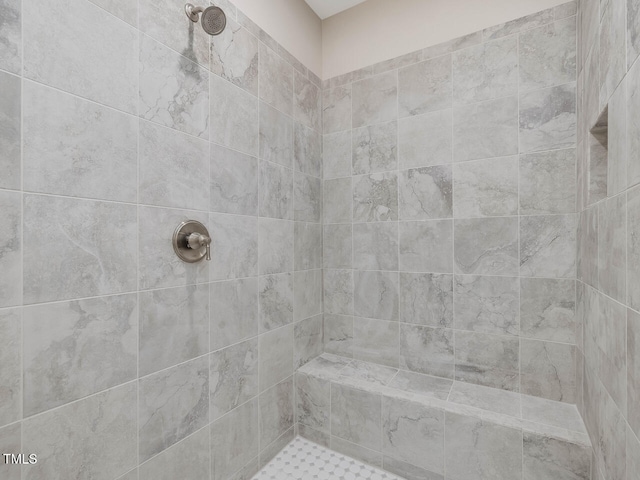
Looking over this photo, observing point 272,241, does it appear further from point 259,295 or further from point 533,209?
point 533,209

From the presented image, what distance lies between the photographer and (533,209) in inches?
57.2

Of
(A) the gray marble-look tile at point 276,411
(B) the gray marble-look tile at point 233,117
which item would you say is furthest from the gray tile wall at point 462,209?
(B) the gray marble-look tile at point 233,117

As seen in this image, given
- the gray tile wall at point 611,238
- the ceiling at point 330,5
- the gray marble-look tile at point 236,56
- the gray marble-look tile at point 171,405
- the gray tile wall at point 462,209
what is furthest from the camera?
the ceiling at point 330,5

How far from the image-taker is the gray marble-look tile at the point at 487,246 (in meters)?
1.50

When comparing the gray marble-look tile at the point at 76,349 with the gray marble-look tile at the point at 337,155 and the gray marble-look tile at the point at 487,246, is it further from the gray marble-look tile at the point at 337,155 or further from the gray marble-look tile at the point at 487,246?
the gray marble-look tile at the point at 487,246

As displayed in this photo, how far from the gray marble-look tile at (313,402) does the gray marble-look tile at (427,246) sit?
31.0 inches

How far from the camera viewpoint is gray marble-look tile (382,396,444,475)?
4.52 ft

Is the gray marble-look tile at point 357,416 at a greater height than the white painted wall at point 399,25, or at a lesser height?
lesser

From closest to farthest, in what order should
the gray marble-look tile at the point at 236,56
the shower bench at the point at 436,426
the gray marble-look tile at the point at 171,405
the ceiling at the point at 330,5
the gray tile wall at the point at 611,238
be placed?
the gray tile wall at the point at 611,238
the gray marble-look tile at the point at 171,405
the shower bench at the point at 436,426
the gray marble-look tile at the point at 236,56
the ceiling at the point at 330,5

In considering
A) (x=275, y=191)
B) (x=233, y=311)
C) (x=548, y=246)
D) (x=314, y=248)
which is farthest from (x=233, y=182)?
(x=548, y=246)

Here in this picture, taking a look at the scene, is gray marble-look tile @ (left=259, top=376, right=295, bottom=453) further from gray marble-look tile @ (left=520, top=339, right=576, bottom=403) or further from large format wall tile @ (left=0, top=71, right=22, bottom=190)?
large format wall tile @ (left=0, top=71, right=22, bottom=190)

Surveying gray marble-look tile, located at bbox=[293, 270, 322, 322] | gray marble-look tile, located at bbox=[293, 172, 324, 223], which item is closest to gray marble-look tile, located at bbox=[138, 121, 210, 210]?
gray marble-look tile, located at bbox=[293, 172, 324, 223]

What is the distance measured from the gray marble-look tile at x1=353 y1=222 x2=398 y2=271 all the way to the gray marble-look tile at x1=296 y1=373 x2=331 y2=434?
0.70 m

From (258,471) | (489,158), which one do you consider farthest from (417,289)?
(258,471)
